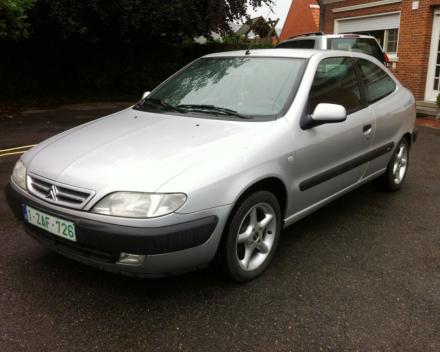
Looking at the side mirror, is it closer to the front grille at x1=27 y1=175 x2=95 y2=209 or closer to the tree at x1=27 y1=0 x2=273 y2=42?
the front grille at x1=27 y1=175 x2=95 y2=209

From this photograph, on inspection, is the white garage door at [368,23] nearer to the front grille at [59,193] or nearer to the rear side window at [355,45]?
the rear side window at [355,45]

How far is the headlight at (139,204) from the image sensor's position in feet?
7.97

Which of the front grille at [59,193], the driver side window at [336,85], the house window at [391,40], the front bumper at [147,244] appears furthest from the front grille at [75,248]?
the house window at [391,40]

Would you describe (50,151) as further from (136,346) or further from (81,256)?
(136,346)

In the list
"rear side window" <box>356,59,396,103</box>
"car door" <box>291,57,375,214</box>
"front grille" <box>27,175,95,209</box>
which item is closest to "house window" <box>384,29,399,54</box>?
"rear side window" <box>356,59,396,103</box>

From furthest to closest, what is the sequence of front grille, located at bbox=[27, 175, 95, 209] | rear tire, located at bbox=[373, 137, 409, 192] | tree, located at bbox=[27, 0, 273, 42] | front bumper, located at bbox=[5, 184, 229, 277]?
1. tree, located at bbox=[27, 0, 273, 42]
2. rear tire, located at bbox=[373, 137, 409, 192]
3. front grille, located at bbox=[27, 175, 95, 209]
4. front bumper, located at bbox=[5, 184, 229, 277]

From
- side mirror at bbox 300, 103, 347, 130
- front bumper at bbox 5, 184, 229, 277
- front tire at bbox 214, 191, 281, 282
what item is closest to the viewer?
front bumper at bbox 5, 184, 229, 277

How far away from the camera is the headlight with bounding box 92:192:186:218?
243 cm

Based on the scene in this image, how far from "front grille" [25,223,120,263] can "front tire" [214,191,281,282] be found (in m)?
0.67

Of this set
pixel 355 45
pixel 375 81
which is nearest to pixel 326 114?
pixel 375 81

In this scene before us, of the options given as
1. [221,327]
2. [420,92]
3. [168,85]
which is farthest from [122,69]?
[221,327]

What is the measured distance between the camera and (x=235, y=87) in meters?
3.61

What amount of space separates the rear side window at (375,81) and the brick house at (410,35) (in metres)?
8.24

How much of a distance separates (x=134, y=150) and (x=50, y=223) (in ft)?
2.19
